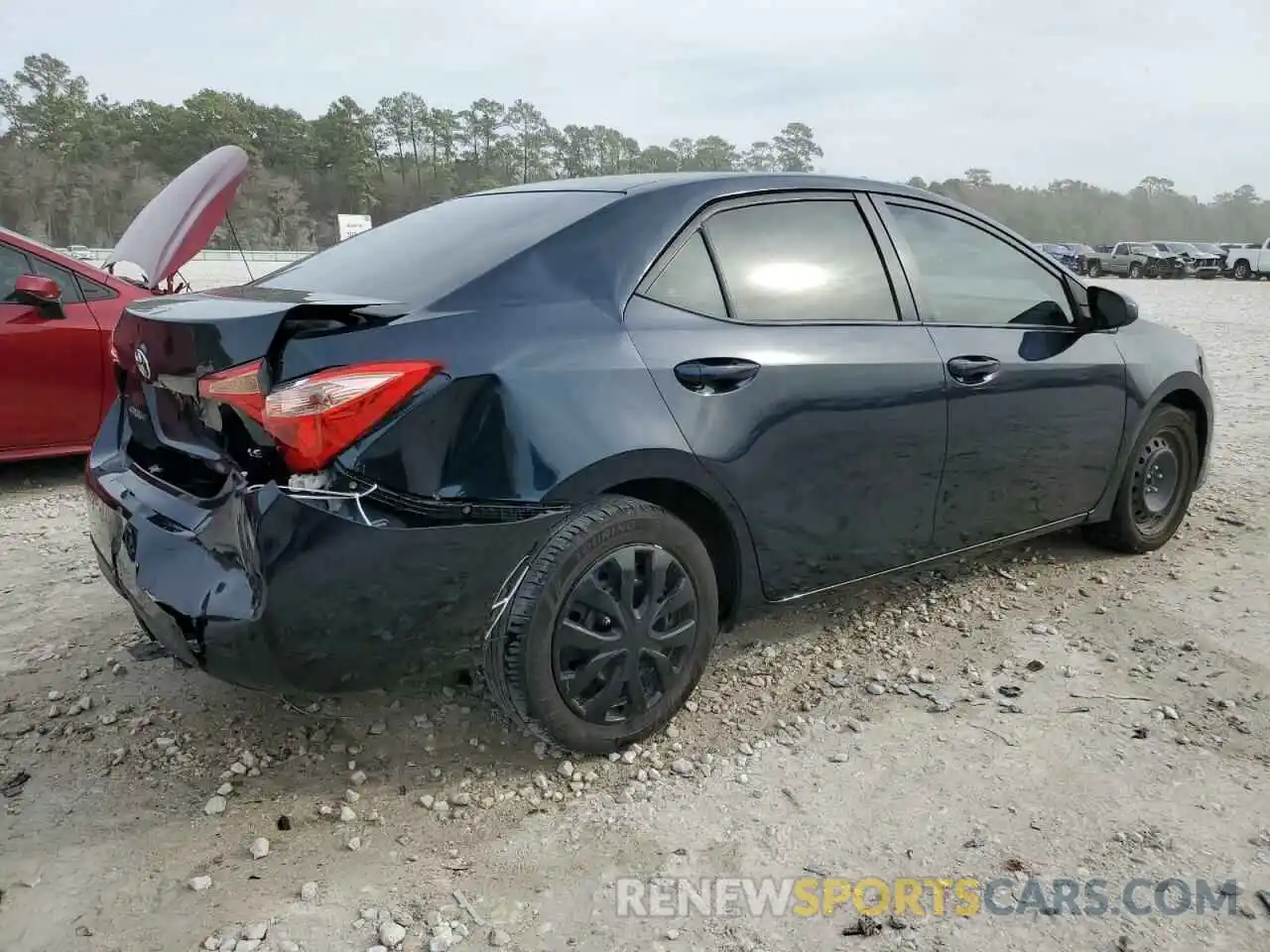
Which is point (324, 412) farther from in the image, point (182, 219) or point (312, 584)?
point (182, 219)

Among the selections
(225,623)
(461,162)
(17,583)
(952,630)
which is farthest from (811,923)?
(461,162)

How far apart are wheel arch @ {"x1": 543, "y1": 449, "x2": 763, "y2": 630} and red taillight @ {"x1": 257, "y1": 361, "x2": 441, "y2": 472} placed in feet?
1.51

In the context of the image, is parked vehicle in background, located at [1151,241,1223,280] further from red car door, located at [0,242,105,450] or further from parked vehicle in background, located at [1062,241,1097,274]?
red car door, located at [0,242,105,450]

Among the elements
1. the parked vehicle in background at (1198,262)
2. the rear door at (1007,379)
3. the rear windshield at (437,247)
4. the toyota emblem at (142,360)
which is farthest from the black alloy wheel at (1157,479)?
the parked vehicle in background at (1198,262)

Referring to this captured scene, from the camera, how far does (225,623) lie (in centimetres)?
210

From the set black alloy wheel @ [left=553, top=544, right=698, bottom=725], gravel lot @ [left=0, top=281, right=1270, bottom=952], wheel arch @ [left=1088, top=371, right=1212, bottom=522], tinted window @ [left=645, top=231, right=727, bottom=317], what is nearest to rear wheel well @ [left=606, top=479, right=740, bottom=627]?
black alloy wheel @ [left=553, top=544, right=698, bottom=725]

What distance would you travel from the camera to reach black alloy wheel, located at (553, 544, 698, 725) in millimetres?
2400

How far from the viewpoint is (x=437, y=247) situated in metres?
2.65

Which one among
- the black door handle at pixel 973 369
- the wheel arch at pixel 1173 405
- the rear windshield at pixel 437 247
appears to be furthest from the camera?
the wheel arch at pixel 1173 405

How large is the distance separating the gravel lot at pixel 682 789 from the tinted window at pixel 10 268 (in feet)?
7.76

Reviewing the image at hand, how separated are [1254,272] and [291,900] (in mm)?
42720

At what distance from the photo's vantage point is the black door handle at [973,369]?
3.15m

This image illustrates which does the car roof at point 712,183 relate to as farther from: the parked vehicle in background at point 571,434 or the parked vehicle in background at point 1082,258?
the parked vehicle in background at point 1082,258

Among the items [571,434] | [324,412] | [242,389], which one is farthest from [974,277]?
[242,389]
